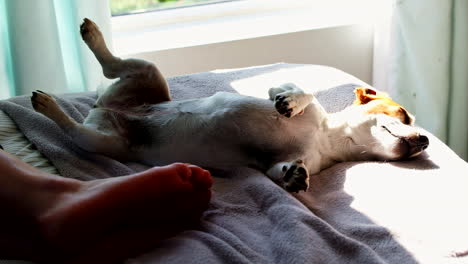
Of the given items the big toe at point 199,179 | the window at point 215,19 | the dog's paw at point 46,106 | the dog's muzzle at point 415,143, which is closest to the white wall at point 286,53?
the window at point 215,19

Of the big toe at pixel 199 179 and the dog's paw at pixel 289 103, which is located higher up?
the dog's paw at pixel 289 103

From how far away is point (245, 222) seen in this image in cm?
135

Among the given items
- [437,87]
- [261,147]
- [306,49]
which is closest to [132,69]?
[261,147]

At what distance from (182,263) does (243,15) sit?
1.87 meters

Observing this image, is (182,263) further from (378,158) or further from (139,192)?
(378,158)

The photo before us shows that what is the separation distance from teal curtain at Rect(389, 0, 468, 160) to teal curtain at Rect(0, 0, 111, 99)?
48.2 inches

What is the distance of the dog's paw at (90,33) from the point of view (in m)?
1.78

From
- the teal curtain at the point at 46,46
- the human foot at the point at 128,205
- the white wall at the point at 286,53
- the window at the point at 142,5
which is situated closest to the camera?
the human foot at the point at 128,205

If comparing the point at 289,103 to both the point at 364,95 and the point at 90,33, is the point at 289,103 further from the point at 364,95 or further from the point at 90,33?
the point at 90,33

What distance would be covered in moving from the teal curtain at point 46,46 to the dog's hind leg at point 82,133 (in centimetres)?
46

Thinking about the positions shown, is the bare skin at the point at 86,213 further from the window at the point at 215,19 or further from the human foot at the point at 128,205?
the window at the point at 215,19

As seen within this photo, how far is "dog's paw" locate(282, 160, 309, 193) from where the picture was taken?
1443mm

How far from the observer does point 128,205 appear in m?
1.18

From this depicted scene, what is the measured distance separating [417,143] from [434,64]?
82 centimetres
